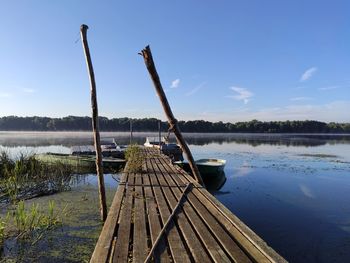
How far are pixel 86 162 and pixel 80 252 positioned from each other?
44.2 feet

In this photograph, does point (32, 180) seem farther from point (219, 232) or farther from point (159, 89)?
point (219, 232)

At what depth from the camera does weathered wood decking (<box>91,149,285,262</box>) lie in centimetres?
394

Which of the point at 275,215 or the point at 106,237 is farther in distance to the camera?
the point at 275,215

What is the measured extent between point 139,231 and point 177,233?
1.86 ft

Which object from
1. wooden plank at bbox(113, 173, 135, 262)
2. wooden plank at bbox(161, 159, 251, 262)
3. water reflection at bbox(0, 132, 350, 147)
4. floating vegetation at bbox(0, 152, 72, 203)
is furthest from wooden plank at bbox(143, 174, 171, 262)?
water reflection at bbox(0, 132, 350, 147)

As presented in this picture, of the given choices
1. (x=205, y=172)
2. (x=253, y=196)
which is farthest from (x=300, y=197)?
(x=205, y=172)

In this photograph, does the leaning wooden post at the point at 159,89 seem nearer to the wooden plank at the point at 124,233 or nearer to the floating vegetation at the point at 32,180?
the wooden plank at the point at 124,233

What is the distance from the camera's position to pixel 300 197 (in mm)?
14094

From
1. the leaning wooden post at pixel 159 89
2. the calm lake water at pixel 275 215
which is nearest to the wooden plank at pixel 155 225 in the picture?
the calm lake water at pixel 275 215

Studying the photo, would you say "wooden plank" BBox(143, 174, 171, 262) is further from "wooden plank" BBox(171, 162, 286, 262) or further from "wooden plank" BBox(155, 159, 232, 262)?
"wooden plank" BBox(171, 162, 286, 262)

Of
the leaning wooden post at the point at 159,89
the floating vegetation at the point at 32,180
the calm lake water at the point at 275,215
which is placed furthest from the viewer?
the floating vegetation at the point at 32,180

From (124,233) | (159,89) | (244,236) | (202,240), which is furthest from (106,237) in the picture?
(159,89)

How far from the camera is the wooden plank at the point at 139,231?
13.1ft

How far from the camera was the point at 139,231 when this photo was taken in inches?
193
